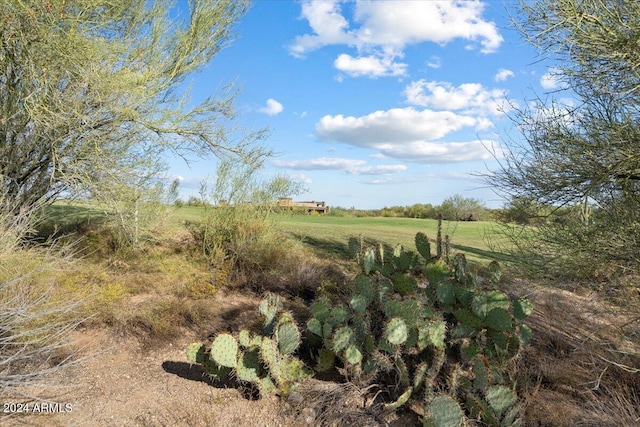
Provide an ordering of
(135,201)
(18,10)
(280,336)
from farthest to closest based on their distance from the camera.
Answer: (135,201), (18,10), (280,336)

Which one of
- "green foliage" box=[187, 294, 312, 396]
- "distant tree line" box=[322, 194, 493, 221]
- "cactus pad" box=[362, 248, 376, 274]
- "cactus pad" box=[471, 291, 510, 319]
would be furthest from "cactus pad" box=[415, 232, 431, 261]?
"distant tree line" box=[322, 194, 493, 221]

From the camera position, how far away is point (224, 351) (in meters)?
4.50

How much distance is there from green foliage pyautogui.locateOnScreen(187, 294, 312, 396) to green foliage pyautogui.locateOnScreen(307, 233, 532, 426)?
1.12ft

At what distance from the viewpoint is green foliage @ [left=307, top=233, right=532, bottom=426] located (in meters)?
4.36

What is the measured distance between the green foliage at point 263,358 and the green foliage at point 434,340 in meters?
0.34

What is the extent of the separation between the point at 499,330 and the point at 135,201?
24.2ft

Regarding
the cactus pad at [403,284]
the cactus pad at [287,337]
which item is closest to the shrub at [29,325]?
the cactus pad at [287,337]

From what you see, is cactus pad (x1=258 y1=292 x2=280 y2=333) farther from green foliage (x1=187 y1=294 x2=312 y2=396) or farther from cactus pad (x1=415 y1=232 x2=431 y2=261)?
cactus pad (x1=415 y1=232 x2=431 y2=261)

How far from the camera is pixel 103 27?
895cm

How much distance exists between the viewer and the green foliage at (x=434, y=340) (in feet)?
14.3

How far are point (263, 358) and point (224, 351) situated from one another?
0.39 m

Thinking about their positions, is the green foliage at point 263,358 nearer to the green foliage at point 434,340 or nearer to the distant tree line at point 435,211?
the green foliage at point 434,340

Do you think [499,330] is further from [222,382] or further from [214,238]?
[214,238]

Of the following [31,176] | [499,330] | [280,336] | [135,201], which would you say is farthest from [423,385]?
[31,176]
